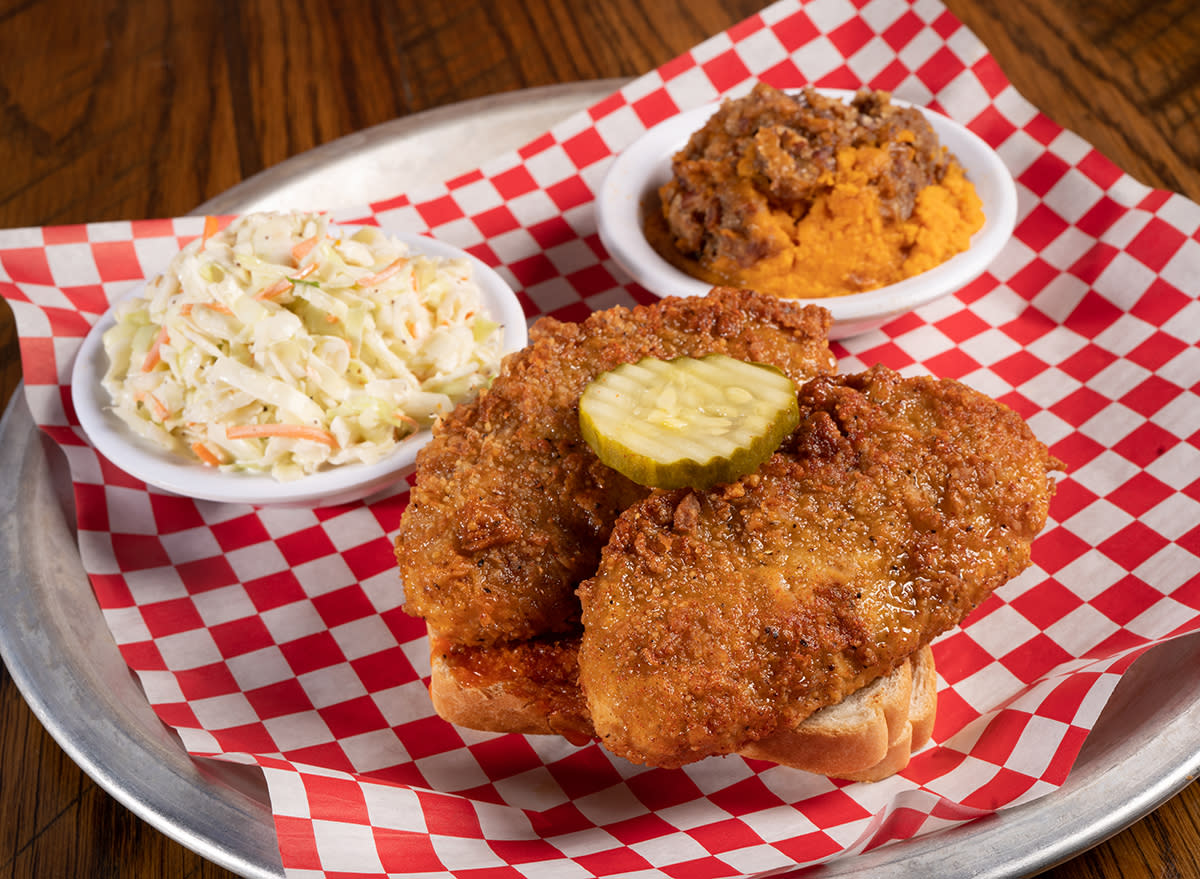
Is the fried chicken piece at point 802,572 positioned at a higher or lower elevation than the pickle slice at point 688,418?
lower

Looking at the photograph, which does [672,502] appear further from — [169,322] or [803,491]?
[169,322]

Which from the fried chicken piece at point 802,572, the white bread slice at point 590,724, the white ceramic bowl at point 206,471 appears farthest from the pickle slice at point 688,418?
the white ceramic bowl at point 206,471

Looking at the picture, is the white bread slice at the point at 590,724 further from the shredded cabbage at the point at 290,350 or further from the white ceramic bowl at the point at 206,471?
the shredded cabbage at the point at 290,350

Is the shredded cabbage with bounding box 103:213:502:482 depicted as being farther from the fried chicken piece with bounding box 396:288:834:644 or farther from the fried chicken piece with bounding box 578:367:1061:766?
the fried chicken piece with bounding box 578:367:1061:766

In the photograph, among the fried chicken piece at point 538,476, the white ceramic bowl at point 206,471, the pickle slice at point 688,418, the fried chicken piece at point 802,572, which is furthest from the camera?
the white ceramic bowl at point 206,471

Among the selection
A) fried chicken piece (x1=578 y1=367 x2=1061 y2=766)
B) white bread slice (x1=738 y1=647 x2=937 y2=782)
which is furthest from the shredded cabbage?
white bread slice (x1=738 y1=647 x2=937 y2=782)

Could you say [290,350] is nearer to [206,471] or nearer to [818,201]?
[206,471]

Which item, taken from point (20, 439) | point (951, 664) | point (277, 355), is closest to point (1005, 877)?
point (951, 664)
